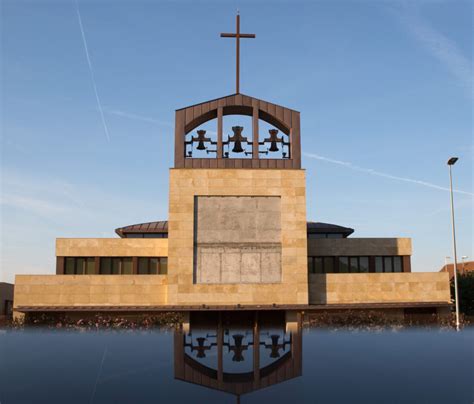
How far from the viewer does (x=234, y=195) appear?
143 feet

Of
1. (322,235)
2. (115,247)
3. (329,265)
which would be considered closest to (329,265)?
(329,265)

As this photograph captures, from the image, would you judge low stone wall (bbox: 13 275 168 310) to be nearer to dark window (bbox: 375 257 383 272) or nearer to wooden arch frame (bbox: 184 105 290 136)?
wooden arch frame (bbox: 184 105 290 136)

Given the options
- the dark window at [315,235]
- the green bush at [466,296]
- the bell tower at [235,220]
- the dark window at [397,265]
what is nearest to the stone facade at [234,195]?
the bell tower at [235,220]

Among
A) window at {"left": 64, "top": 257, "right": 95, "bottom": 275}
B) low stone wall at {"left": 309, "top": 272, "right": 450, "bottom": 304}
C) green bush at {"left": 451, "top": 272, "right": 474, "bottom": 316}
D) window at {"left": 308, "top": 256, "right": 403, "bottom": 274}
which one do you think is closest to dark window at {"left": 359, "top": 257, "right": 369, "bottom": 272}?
window at {"left": 308, "top": 256, "right": 403, "bottom": 274}

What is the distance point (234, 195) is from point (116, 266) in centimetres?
1242

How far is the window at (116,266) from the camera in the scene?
4838cm

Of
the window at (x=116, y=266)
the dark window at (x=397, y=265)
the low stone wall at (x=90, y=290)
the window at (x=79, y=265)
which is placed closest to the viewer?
the low stone wall at (x=90, y=290)

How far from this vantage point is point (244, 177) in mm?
43969

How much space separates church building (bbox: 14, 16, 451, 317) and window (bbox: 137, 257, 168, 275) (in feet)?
3.94

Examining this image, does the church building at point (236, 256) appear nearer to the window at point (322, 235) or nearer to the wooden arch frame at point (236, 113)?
the wooden arch frame at point (236, 113)

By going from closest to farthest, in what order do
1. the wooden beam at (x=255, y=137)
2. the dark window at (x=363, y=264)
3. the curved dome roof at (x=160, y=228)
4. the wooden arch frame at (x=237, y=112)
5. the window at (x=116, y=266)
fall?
the wooden arch frame at (x=237, y=112) < the wooden beam at (x=255, y=137) < the window at (x=116, y=266) < the dark window at (x=363, y=264) < the curved dome roof at (x=160, y=228)

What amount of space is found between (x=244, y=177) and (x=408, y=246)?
52.9 ft

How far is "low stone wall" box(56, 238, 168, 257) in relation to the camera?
48375 millimetres

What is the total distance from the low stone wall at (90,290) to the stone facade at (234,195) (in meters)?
2.22
